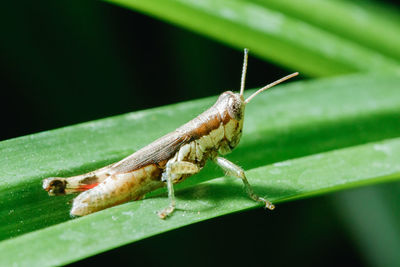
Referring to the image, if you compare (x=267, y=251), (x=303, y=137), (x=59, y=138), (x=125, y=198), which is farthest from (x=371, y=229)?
(x=59, y=138)

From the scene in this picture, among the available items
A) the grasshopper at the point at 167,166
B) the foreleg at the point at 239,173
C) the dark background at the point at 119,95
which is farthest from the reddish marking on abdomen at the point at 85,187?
the dark background at the point at 119,95

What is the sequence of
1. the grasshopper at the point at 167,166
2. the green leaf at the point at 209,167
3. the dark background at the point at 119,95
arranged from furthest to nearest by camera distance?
1. the dark background at the point at 119,95
2. the grasshopper at the point at 167,166
3. the green leaf at the point at 209,167

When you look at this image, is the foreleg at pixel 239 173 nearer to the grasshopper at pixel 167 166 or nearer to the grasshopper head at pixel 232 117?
the grasshopper at pixel 167 166

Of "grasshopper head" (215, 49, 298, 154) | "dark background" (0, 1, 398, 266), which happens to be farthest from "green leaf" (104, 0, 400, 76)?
"grasshopper head" (215, 49, 298, 154)

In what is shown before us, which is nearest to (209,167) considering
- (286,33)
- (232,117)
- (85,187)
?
(232,117)

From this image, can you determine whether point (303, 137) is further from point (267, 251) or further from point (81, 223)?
point (81, 223)

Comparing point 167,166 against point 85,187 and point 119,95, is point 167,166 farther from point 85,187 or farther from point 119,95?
point 119,95
